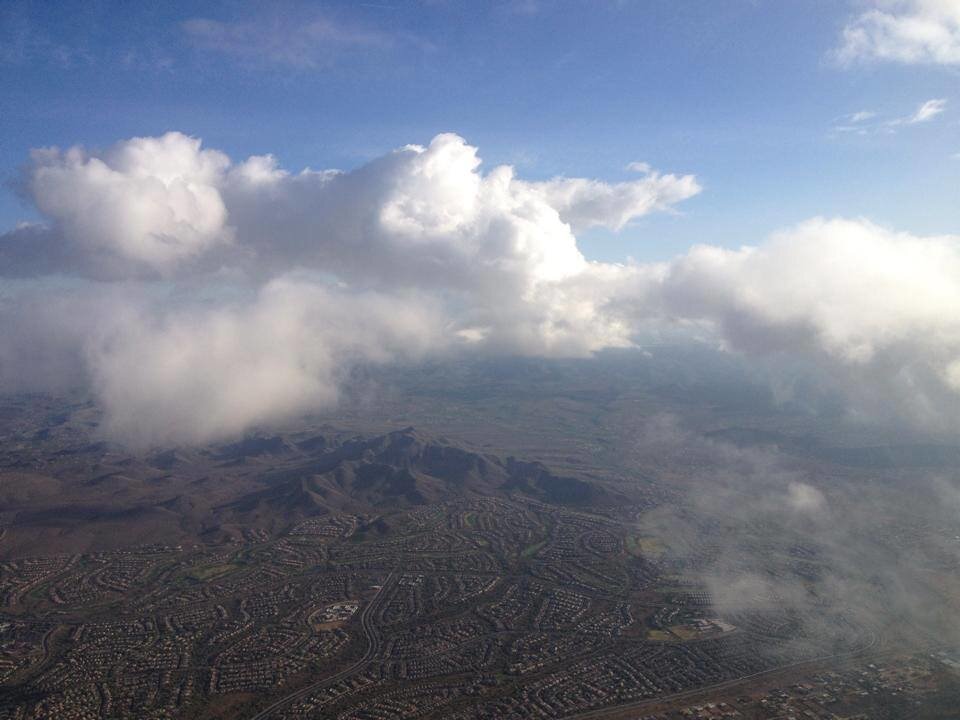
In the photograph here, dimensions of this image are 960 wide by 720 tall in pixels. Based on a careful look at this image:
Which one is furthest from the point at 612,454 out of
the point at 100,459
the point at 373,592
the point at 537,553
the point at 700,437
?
the point at 100,459

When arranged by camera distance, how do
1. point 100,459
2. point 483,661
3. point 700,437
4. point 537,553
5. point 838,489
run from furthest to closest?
point 700,437 → point 100,459 → point 838,489 → point 537,553 → point 483,661

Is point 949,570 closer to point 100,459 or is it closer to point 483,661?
point 483,661

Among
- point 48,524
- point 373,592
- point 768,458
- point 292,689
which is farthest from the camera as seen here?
point 768,458

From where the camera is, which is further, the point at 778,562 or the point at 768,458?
the point at 768,458

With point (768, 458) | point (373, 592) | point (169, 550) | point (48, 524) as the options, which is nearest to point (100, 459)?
point (48, 524)

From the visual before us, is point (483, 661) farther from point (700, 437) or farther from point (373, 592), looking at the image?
point (700, 437)

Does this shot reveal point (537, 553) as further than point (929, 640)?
Yes

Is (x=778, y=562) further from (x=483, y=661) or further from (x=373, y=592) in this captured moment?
(x=373, y=592)

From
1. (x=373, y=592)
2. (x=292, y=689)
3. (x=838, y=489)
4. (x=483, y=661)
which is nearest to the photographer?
(x=292, y=689)

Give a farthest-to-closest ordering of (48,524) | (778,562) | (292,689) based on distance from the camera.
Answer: (48,524), (778,562), (292,689)
